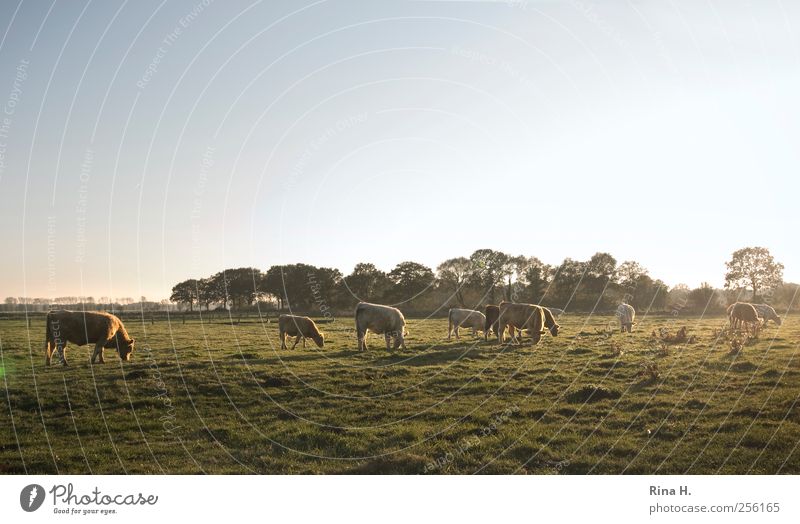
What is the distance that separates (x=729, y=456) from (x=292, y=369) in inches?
509

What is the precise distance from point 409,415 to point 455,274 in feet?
123

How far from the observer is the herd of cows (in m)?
20.0

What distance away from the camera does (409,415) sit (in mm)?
11953

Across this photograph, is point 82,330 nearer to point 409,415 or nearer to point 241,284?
point 409,415

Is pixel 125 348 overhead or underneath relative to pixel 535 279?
underneath

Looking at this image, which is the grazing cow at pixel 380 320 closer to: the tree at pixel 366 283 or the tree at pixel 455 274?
the tree at pixel 366 283

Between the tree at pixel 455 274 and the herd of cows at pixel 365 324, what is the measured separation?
17.0m

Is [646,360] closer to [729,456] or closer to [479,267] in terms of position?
[729,456]

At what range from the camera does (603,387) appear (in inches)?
537

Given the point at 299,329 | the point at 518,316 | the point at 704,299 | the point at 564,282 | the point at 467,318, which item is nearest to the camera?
the point at 299,329

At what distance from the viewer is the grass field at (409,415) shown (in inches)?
378

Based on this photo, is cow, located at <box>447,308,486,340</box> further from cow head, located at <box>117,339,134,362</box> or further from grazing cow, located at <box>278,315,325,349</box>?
cow head, located at <box>117,339,134,362</box>

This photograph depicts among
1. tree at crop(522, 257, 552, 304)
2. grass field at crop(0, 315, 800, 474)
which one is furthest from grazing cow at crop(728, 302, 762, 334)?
tree at crop(522, 257, 552, 304)

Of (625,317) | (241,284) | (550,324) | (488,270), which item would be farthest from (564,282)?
(241,284)
